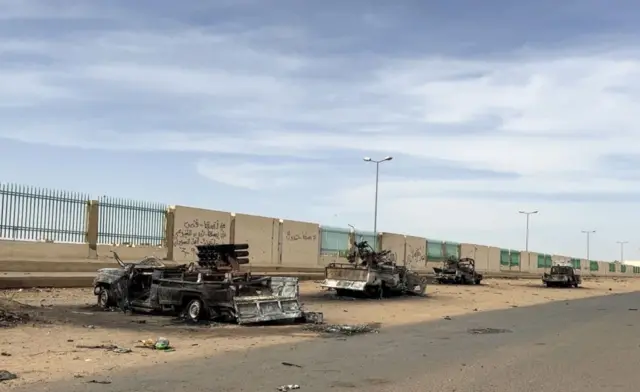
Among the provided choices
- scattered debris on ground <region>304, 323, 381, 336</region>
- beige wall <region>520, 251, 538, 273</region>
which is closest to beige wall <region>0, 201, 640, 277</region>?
scattered debris on ground <region>304, 323, 381, 336</region>

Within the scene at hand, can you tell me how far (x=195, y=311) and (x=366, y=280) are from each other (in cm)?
1082

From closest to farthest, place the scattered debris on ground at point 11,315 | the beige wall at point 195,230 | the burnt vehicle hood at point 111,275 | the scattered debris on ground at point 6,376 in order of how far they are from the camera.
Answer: the scattered debris on ground at point 6,376 → the scattered debris on ground at point 11,315 → the burnt vehicle hood at point 111,275 → the beige wall at point 195,230

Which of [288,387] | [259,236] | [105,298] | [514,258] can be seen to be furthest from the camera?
[514,258]

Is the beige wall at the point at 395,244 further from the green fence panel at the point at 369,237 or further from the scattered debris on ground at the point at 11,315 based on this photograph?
the scattered debris on ground at the point at 11,315

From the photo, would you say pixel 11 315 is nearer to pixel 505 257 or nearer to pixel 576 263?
pixel 505 257

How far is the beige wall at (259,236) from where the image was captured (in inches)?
1336

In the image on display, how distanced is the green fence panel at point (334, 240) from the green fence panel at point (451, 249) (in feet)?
58.0

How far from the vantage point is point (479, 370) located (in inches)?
389

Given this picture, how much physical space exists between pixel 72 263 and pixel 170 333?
39.5 ft

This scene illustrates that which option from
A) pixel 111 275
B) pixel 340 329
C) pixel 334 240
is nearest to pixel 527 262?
pixel 334 240

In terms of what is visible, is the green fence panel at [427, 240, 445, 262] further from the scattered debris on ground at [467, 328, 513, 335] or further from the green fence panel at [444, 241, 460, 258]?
the scattered debris on ground at [467, 328, 513, 335]

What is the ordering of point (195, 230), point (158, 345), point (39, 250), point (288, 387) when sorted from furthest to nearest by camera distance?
1. point (195, 230)
2. point (39, 250)
3. point (158, 345)
4. point (288, 387)

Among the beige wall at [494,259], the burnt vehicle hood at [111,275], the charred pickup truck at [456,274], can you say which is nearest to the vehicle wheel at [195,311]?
the burnt vehicle hood at [111,275]

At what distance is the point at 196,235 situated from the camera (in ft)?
103
